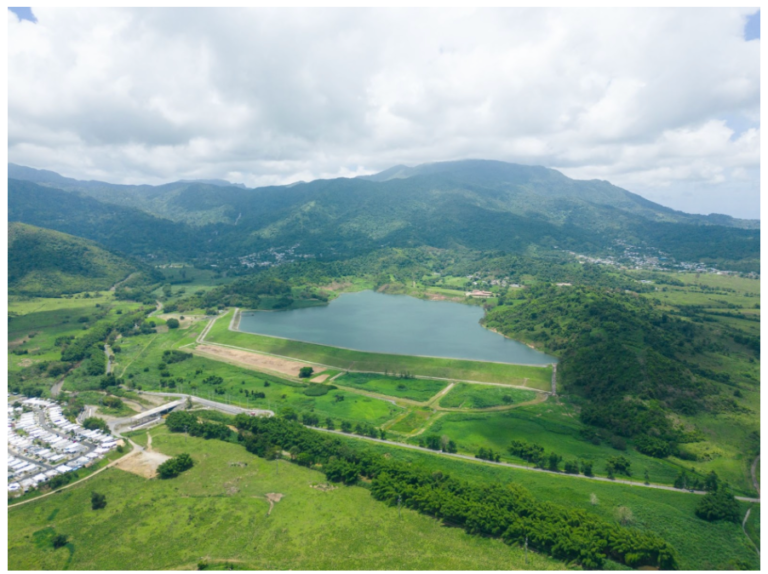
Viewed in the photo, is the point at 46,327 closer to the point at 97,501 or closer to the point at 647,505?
the point at 97,501

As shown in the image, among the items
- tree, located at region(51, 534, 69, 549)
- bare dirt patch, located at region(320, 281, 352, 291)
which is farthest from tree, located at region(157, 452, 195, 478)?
bare dirt patch, located at region(320, 281, 352, 291)

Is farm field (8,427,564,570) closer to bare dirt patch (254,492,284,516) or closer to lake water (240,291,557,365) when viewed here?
bare dirt patch (254,492,284,516)

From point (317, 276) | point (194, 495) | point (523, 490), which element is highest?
point (317, 276)

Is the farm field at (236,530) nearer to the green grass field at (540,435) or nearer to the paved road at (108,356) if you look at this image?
the green grass field at (540,435)

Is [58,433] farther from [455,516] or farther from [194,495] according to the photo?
[455,516]

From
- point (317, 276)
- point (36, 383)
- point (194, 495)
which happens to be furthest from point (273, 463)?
point (317, 276)

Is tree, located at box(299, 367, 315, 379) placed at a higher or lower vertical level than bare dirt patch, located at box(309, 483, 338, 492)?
higher
